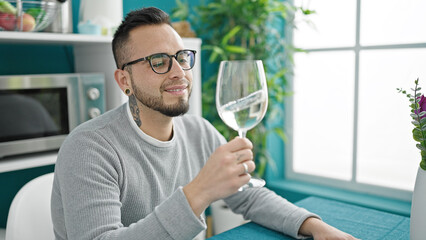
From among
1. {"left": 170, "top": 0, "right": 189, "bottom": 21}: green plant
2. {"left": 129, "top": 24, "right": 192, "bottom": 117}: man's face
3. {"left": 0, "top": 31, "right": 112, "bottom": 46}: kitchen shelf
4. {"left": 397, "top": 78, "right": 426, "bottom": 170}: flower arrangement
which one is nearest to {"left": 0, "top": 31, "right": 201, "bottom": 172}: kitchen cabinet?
{"left": 0, "top": 31, "right": 112, "bottom": 46}: kitchen shelf

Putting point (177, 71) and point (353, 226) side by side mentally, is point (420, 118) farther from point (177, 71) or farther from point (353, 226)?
point (177, 71)

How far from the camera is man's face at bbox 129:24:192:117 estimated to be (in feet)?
3.51

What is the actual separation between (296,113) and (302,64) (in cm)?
36

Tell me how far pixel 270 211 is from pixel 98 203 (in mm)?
488

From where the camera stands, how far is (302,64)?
284cm

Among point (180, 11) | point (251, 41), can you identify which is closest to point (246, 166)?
point (180, 11)

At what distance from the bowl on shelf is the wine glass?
1129 millimetres

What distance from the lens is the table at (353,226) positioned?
1.04 meters

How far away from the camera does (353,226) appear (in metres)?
1.10

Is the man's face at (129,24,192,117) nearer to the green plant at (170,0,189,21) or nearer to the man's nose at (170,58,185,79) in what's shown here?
the man's nose at (170,58,185,79)

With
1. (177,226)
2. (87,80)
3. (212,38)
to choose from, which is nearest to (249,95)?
(177,226)

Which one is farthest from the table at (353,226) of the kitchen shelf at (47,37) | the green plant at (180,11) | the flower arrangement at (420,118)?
the green plant at (180,11)

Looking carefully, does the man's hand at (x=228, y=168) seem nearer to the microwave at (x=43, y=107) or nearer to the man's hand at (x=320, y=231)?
the man's hand at (x=320, y=231)

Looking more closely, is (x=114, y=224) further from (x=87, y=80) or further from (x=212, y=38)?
(x=212, y=38)
